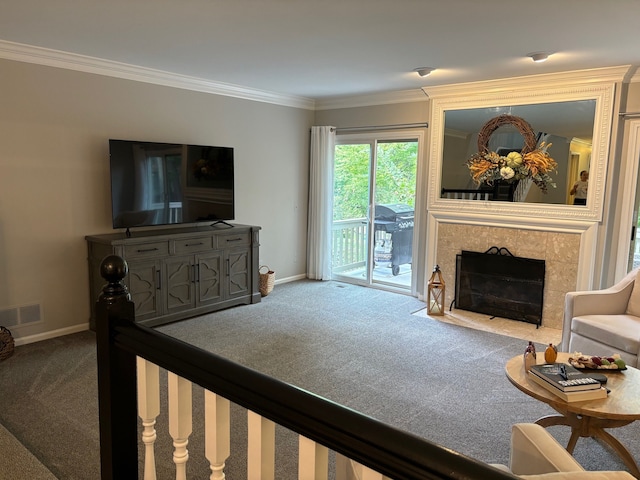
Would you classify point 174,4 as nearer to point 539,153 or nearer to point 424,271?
point 539,153

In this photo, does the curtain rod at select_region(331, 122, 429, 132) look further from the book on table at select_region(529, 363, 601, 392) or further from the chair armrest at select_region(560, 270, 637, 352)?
the book on table at select_region(529, 363, 601, 392)

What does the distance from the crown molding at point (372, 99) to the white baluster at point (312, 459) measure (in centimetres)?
552

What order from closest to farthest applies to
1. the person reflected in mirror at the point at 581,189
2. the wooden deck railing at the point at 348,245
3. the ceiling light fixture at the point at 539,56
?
the ceiling light fixture at the point at 539,56 → the person reflected in mirror at the point at 581,189 → the wooden deck railing at the point at 348,245

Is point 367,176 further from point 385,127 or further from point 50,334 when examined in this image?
point 50,334

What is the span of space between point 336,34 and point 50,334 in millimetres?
3659

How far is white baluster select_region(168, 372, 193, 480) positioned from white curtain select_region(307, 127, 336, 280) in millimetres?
5702

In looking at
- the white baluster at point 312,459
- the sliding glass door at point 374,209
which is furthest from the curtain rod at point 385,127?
the white baluster at point 312,459

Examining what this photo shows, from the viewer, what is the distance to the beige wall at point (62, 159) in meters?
4.09

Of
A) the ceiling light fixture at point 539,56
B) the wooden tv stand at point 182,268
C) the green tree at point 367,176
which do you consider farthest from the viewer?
the green tree at point 367,176

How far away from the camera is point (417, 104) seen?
5918 mm

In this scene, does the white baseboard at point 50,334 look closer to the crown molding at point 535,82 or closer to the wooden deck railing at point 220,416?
the wooden deck railing at point 220,416

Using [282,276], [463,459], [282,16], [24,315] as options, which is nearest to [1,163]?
[24,315]

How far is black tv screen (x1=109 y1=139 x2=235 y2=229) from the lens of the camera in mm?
4516

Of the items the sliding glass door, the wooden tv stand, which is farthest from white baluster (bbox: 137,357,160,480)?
the sliding glass door
